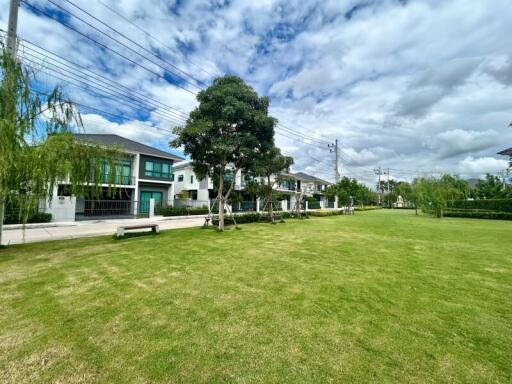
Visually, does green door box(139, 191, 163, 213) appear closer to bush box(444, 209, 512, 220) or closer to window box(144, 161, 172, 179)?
window box(144, 161, 172, 179)

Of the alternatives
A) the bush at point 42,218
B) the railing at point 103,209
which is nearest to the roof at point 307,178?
the railing at point 103,209

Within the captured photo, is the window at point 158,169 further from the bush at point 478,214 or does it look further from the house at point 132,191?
the bush at point 478,214

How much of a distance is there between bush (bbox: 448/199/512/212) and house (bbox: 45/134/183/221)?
33.5m

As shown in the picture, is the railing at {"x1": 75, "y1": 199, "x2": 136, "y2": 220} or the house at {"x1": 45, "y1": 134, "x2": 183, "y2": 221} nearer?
the house at {"x1": 45, "y1": 134, "x2": 183, "y2": 221}

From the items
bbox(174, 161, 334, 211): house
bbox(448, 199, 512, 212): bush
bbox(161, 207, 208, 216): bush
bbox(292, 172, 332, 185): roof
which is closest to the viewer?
bbox(161, 207, 208, 216): bush

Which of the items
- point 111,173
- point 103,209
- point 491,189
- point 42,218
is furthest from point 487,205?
point 42,218

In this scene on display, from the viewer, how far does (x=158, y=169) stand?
2350cm

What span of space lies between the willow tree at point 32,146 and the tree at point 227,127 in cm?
496

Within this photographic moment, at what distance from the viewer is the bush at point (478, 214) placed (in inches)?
896

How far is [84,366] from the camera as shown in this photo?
228 centimetres

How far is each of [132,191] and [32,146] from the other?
16.8 meters

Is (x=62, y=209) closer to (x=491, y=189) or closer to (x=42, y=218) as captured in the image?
(x=42, y=218)

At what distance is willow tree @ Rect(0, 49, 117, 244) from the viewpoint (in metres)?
5.45

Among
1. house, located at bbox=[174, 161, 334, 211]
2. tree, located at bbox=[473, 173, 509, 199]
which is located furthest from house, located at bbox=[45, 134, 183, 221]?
tree, located at bbox=[473, 173, 509, 199]
